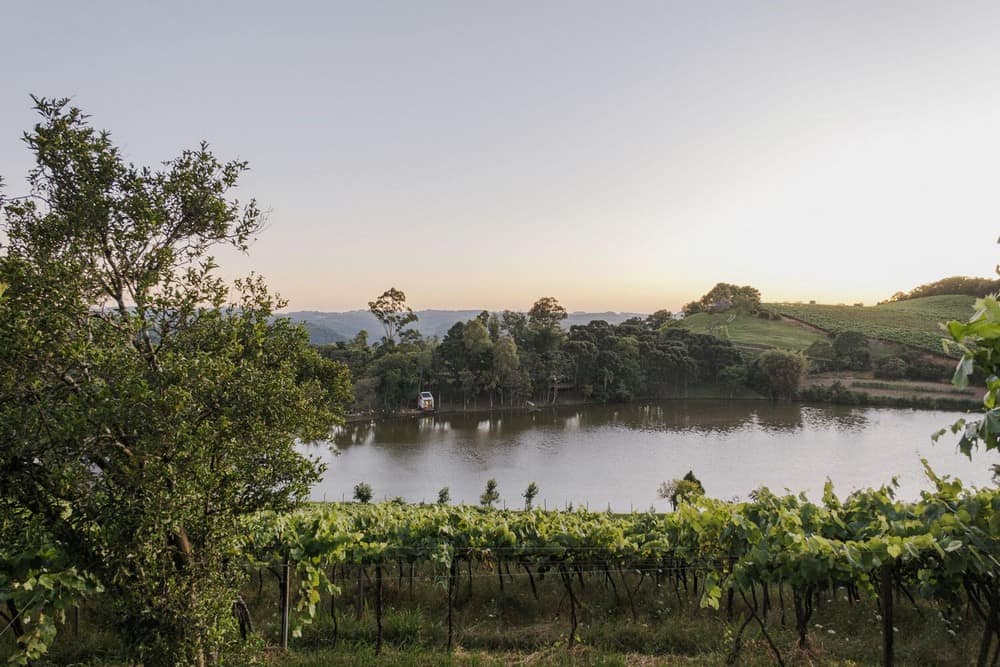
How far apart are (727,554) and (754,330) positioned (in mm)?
74869

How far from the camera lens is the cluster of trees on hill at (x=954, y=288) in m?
82.8

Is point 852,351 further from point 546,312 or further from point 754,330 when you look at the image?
point 546,312

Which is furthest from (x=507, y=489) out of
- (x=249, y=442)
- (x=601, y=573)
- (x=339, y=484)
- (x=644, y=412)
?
(x=644, y=412)

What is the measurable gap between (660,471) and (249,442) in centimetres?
2529

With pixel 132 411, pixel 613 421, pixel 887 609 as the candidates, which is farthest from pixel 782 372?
pixel 132 411

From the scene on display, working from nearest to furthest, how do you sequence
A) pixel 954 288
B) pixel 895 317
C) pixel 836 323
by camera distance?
1. pixel 895 317
2. pixel 836 323
3. pixel 954 288

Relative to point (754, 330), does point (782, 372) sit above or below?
below

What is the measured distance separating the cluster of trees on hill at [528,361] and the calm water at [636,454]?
→ 358cm

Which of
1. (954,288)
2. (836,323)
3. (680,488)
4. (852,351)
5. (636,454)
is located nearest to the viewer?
(680,488)

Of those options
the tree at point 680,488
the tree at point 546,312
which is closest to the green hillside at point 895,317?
the tree at point 546,312

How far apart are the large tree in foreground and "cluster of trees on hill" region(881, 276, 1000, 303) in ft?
333

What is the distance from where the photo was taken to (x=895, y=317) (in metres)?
74.5

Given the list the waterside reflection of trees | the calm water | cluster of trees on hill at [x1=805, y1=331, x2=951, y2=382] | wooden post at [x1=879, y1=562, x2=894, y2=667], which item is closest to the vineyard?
wooden post at [x1=879, y1=562, x2=894, y2=667]

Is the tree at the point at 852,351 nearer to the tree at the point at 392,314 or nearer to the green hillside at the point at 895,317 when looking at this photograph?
the green hillside at the point at 895,317
